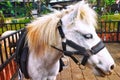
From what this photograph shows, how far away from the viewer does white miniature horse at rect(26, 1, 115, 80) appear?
7.46 feet

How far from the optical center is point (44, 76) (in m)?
2.93

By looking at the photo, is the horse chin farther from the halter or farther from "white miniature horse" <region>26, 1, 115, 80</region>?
the halter

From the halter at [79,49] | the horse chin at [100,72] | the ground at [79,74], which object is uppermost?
the halter at [79,49]

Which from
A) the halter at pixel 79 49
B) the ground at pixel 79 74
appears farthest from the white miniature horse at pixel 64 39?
the ground at pixel 79 74

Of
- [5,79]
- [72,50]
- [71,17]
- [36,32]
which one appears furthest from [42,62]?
[5,79]

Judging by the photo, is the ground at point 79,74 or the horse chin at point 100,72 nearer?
the horse chin at point 100,72

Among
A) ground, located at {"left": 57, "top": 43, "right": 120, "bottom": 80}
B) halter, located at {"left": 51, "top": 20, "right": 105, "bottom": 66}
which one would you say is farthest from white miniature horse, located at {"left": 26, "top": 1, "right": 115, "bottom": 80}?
ground, located at {"left": 57, "top": 43, "right": 120, "bottom": 80}

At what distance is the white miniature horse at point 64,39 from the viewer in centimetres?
227

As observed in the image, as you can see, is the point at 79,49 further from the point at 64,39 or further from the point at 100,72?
the point at 100,72

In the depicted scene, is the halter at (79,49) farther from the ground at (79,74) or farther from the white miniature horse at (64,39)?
the ground at (79,74)

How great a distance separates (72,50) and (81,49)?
11 centimetres

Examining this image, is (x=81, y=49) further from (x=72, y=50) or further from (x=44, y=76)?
(x=44, y=76)

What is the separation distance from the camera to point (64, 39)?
2.38m

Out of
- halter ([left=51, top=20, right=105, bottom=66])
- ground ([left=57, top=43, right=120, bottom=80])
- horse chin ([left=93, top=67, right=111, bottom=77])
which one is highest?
halter ([left=51, top=20, right=105, bottom=66])
